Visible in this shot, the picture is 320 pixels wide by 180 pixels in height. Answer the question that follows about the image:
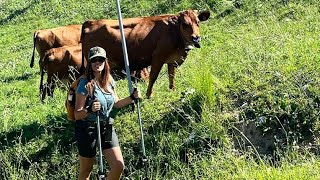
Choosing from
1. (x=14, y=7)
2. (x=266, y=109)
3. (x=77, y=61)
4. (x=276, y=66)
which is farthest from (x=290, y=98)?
(x=14, y=7)

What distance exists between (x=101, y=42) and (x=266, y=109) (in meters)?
4.39

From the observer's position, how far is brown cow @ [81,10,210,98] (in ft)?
37.2

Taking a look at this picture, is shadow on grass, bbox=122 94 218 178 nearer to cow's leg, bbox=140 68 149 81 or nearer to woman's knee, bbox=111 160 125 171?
woman's knee, bbox=111 160 125 171

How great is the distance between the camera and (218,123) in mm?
9414

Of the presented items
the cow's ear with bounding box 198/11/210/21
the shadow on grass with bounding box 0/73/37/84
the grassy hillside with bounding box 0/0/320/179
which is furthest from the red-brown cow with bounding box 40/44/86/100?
the cow's ear with bounding box 198/11/210/21

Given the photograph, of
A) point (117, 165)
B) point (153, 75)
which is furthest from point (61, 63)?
point (117, 165)

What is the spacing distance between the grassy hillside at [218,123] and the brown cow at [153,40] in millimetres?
486

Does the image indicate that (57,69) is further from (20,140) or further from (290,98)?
(290,98)

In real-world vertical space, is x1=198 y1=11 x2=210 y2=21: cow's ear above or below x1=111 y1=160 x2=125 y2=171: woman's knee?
above

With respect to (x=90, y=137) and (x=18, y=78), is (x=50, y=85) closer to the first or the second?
(x=18, y=78)

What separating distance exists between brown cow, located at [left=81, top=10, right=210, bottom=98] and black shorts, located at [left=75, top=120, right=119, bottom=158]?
134 inches

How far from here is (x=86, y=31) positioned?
12484 mm

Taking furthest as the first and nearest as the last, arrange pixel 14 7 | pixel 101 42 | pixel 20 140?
1. pixel 14 7
2. pixel 101 42
3. pixel 20 140

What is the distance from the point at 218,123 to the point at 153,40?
300 cm
